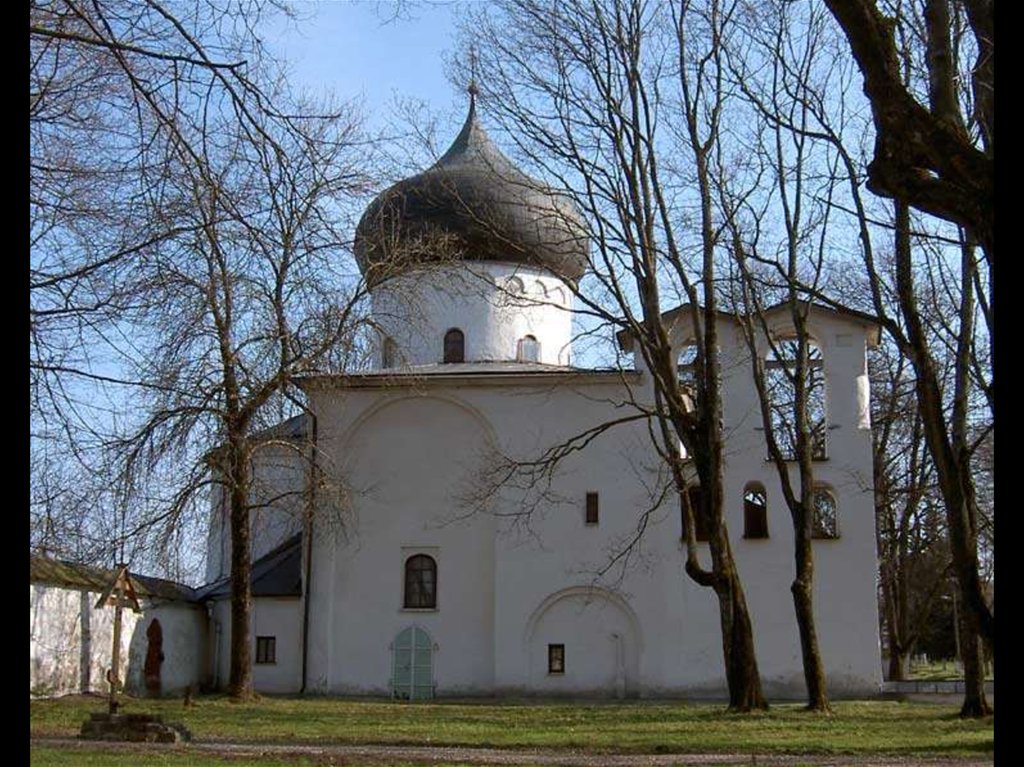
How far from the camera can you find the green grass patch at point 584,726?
15742 mm

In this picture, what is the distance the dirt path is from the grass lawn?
2.23 feet

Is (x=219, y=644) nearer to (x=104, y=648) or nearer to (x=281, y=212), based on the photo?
(x=104, y=648)

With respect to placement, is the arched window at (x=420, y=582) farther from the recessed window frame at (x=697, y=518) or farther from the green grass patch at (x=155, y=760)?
the green grass patch at (x=155, y=760)

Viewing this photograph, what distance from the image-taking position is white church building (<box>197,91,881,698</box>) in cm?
2873

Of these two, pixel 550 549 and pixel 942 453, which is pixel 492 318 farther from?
pixel 942 453

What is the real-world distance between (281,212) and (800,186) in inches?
538

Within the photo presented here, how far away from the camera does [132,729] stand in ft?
51.3

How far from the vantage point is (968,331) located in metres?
16.7

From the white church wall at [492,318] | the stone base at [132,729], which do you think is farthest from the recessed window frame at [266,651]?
the stone base at [132,729]

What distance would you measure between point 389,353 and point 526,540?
556cm

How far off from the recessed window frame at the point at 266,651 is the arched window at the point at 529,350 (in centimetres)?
1009

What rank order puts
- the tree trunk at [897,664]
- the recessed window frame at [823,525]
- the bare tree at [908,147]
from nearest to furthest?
the bare tree at [908,147]
the recessed window frame at [823,525]
the tree trunk at [897,664]

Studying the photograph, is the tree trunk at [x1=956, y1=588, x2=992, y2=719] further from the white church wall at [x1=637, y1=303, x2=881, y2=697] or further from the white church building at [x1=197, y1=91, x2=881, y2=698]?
the white church building at [x1=197, y1=91, x2=881, y2=698]
